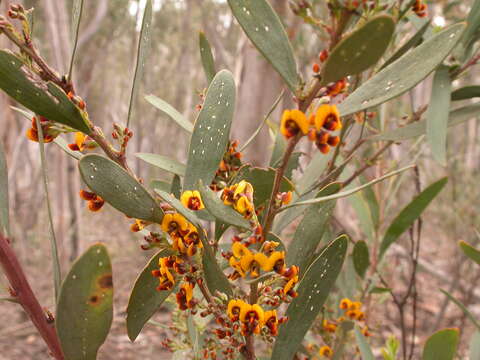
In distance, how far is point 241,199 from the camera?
0.40 m

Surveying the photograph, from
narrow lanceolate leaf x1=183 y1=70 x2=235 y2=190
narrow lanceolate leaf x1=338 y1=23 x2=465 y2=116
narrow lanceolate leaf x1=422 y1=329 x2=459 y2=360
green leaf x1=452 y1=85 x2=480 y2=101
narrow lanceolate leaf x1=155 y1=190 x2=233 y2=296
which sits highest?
green leaf x1=452 y1=85 x2=480 y2=101

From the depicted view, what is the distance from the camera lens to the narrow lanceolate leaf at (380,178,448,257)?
2.38ft

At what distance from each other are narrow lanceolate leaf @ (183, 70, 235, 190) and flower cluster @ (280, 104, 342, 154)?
0.12 metres

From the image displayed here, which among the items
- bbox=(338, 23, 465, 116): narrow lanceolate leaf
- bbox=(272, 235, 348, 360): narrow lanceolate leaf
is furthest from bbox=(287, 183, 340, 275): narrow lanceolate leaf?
bbox=(338, 23, 465, 116): narrow lanceolate leaf

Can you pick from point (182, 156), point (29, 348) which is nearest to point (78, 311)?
point (29, 348)

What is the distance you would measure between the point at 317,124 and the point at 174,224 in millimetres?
158

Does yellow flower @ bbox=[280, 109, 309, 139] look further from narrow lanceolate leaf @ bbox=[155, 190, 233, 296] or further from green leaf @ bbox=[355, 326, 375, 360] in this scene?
green leaf @ bbox=[355, 326, 375, 360]

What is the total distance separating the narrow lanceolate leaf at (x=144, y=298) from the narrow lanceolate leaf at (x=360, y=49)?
23cm

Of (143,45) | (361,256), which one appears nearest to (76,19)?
(143,45)

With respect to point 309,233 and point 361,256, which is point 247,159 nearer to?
point 361,256

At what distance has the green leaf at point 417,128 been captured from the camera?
2.07 feet

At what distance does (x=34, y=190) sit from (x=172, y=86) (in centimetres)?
444

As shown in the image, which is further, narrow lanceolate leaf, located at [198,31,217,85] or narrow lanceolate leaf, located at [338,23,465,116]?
narrow lanceolate leaf, located at [198,31,217,85]

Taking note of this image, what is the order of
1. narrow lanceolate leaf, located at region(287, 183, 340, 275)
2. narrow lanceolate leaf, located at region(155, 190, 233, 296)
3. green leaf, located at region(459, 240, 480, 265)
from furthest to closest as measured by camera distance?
green leaf, located at region(459, 240, 480, 265)
narrow lanceolate leaf, located at region(287, 183, 340, 275)
narrow lanceolate leaf, located at region(155, 190, 233, 296)
